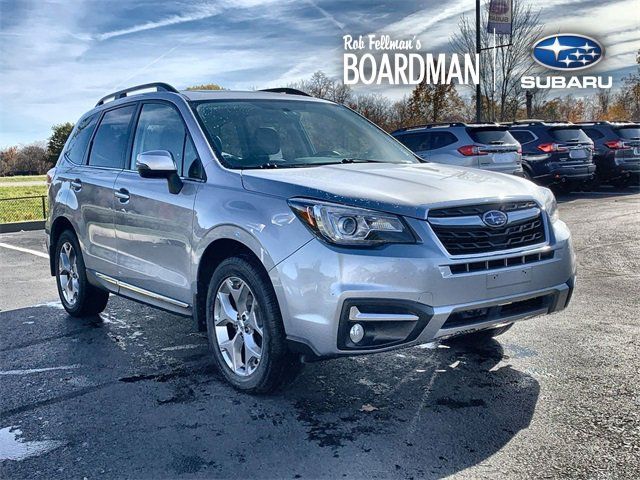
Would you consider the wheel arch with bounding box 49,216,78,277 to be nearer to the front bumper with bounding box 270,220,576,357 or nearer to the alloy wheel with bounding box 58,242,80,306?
the alloy wheel with bounding box 58,242,80,306

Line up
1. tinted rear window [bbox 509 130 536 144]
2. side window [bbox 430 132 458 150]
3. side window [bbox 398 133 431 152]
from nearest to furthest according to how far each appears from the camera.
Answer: side window [bbox 430 132 458 150] → side window [bbox 398 133 431 152] → tinted rear window [bbox 509 130 536 144]

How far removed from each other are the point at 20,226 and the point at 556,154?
1300cm

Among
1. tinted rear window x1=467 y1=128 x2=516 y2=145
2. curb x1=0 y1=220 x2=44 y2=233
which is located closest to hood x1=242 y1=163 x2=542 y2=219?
tinted rear window x1=467 y1=128 x2=516 y2=145

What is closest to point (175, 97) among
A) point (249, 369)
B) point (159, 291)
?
point (159, 291)

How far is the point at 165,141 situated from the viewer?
5.12 metres

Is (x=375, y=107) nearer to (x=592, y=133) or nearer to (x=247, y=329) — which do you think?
(x=592, y=133)

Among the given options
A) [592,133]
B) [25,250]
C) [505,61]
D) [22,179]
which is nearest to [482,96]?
[505,61]

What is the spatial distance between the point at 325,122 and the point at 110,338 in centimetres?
248

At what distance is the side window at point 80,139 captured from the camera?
634 cm

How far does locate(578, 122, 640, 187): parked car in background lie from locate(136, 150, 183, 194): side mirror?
15.7 metres

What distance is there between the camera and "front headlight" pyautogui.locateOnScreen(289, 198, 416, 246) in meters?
3.63

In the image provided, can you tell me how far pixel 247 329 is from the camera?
4.19 m

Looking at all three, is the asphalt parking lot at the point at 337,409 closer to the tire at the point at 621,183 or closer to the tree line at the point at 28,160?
the tire at the point at 621,183

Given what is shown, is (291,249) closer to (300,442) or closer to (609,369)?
(300,442)
